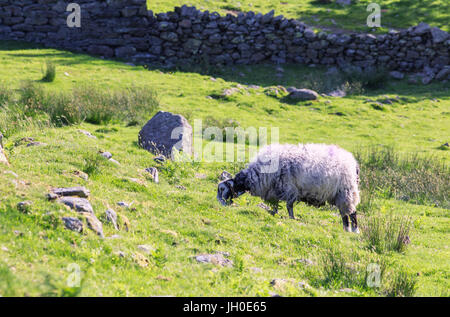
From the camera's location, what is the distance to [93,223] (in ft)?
19.3

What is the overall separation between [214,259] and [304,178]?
3094mm

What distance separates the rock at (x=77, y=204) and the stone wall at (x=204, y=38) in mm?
18923

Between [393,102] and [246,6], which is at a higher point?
[246,6]

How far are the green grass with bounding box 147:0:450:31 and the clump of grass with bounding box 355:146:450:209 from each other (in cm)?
1500

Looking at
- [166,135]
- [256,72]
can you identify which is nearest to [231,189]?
[166,135]

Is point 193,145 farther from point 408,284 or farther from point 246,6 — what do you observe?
point 246,6

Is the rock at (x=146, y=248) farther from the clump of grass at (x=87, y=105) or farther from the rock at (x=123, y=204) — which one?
the clump of grass at (x=87, y=105)

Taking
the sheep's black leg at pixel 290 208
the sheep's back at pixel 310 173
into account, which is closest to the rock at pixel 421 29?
the sheep's back at pixel 310 173

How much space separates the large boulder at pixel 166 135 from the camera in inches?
472

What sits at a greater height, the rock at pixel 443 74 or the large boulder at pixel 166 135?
the rock at pixel 443 74

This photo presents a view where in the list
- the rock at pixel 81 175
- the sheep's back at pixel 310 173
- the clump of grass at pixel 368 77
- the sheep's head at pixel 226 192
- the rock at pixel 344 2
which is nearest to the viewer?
the rock at pixel 81 175

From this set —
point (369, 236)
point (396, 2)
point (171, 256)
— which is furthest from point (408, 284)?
point (396, 2)

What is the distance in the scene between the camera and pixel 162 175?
10.2m

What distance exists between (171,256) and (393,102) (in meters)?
17.8
